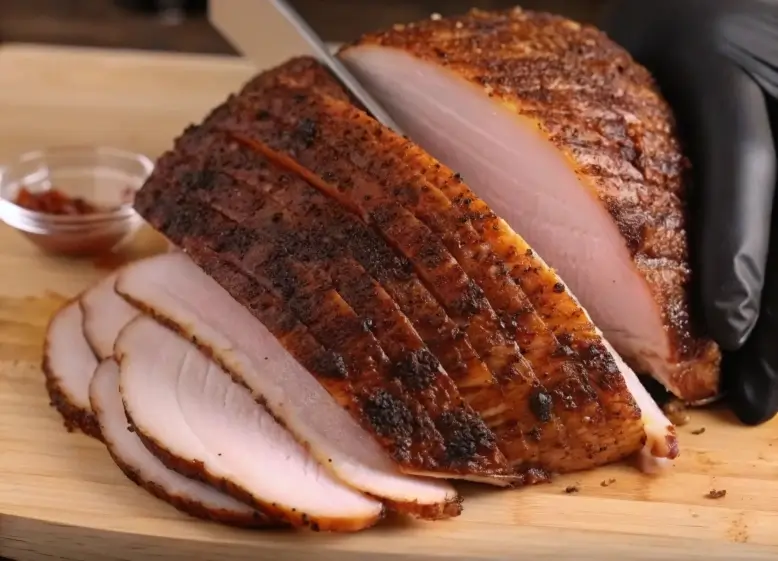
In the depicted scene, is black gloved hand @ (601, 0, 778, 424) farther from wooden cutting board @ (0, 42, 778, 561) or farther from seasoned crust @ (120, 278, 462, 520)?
seasoned crust @ (120, 278, 462, 520)

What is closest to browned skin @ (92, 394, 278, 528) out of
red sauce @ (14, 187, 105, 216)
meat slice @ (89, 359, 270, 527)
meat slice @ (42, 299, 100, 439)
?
meat slice @ (89, 359, 270, 527)

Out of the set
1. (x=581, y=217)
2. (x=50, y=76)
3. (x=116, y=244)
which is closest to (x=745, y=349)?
(x=581, y=217)

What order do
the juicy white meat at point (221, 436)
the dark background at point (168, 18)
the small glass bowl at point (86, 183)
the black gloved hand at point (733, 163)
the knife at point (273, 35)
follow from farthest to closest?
the dark background at point (168, 18)
the small glass bowl at point (86, 183)
the knife at point (273, 35)
the black gloved hand at point (733, 163)
the juicy white meat at point (221, 436)

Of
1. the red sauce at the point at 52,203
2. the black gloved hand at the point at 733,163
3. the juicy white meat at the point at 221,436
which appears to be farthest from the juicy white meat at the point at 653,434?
the red sauce at the point at 52,203

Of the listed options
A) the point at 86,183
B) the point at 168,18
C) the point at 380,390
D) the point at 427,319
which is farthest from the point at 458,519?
the point at 168,18

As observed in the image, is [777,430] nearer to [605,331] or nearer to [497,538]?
[605,331]

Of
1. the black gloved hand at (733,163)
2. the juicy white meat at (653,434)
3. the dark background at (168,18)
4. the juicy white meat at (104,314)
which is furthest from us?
the dark background at (168,18)

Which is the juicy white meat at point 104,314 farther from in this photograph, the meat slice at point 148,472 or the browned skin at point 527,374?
the browned skin at point 527,374
